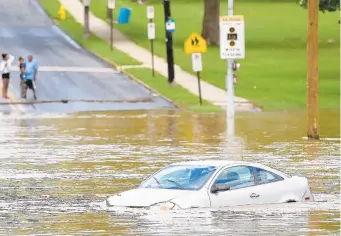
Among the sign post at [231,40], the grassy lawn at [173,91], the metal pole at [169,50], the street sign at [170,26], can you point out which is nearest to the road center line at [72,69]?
the grassy lawn at [173,91]

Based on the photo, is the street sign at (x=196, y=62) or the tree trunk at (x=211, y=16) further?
the tree trunk at (x=211, y=16)

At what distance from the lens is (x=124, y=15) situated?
79.2m

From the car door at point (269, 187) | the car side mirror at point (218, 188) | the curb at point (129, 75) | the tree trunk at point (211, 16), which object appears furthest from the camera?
the tree trunk at point (211, 16)

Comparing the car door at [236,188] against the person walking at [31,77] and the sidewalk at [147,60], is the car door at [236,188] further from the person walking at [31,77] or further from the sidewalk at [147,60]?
the person walking at [31,77]

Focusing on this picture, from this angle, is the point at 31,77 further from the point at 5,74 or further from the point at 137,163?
the point at 137,163

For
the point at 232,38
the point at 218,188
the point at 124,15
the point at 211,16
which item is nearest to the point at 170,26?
the point at 232,38

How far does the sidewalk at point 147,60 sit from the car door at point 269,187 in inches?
1077

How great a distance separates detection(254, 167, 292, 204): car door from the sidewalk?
27368mm

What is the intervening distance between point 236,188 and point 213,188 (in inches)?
23.2

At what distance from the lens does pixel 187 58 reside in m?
66.0

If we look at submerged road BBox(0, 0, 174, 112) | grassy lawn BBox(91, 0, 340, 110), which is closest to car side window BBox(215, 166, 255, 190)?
submerged road BBox(0, 0, 174, 112)

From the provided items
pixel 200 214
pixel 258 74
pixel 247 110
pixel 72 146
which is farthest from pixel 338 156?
pixel 258 74

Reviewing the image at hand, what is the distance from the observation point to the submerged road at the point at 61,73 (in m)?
49.5

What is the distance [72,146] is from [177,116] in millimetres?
11734
